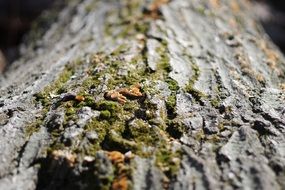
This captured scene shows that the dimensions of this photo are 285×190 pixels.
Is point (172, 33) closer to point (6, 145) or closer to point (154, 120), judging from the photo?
point (154, 120)

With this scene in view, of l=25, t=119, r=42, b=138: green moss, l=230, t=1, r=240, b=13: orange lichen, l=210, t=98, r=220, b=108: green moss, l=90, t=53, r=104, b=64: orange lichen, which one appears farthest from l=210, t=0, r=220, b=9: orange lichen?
l=25, t=119, r=42, b=138: green moss

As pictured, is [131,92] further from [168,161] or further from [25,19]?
[25,19]

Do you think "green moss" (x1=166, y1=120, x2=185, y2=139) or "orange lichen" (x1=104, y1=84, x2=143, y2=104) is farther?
"orange lichen" (x1=104, y1=84, x2=143, y2=104)

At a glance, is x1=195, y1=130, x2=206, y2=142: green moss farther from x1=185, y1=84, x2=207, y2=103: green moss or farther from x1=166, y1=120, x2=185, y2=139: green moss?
x1=185, y1=84, x2=207, y2=103: green moss

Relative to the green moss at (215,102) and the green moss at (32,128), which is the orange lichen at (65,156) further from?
the green moss at (215,102)

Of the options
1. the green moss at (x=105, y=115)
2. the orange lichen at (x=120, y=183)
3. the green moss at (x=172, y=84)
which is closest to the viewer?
the orange lichen at (x=120, y=183)

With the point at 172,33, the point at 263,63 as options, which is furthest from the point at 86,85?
the point at 263,63

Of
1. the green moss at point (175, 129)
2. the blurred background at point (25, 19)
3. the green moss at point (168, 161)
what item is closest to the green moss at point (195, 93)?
the green moss at point (175, 129)
